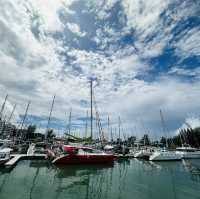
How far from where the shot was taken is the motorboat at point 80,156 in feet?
78.3

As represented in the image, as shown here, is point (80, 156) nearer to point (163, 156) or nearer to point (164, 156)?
point (163, 156)

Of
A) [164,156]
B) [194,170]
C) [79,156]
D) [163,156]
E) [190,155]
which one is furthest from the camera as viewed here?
[190,155]

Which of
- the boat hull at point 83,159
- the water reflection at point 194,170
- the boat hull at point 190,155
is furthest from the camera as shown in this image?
the boat hull at point 190,155

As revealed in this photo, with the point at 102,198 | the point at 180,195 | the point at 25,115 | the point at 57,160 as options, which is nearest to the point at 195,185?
the point at 180,195

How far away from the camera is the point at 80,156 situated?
2467 cm

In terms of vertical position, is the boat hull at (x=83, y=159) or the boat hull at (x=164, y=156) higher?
the boat hull at (x=164, y=156)

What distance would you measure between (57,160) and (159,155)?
2459cm

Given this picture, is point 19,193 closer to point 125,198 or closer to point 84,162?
point 125,198

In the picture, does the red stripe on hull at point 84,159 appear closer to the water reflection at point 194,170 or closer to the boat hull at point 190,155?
the water reflection at point 194,170

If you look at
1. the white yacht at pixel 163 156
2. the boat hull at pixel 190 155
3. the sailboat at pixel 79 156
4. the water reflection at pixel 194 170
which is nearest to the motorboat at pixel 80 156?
the sailboat at pixel 79 156

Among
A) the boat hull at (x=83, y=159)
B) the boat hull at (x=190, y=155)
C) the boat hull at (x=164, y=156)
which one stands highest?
the boat hull at (x=190, y=155)

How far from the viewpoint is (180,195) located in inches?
488

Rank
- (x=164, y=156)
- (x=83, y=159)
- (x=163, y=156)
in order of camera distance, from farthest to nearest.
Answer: (x=164, y=156) → (x=163, y=156) → (x=83, y=159)

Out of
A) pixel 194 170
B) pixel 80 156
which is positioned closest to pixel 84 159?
pixel 80 156
